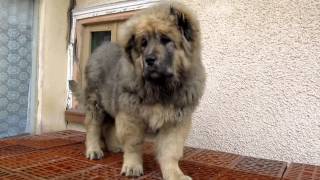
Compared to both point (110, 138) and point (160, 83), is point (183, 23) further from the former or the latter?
point (110, 138)

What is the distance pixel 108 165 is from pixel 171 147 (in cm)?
69

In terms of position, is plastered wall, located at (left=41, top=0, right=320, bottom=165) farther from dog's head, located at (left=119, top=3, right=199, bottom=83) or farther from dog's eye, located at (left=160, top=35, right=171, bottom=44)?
dog's eye, located at (left=160, top=35, right=171, bottom=44)

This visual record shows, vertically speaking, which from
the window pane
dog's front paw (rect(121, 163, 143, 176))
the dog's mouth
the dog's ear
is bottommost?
dog's front paw (rect(121, 163, 143, 176))

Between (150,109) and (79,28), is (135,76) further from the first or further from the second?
(79,28)

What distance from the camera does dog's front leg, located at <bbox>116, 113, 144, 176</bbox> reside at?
2812 millimetres

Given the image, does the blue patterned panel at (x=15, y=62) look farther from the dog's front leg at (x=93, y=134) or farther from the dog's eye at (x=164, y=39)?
the dog's eye at (x=164, y=39)

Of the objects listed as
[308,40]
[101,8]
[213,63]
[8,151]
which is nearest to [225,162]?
[213,63]

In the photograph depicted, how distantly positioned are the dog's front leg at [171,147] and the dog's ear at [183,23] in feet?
2.11

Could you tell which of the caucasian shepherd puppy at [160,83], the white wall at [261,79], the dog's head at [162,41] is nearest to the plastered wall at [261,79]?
the white wall at [261,79]

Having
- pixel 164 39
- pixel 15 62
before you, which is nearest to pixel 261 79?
pixel 164 39

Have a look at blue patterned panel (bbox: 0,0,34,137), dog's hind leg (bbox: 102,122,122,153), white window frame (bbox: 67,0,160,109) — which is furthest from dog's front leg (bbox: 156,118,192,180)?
blue patterned panel (bbox: 0,0,34,137)

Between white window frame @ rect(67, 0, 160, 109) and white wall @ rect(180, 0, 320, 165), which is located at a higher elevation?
white window frame @ rect(67, 0, 160, 109)

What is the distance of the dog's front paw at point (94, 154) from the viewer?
11.1 feet

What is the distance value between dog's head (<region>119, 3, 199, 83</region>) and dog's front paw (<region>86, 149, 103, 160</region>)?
3.48ft
